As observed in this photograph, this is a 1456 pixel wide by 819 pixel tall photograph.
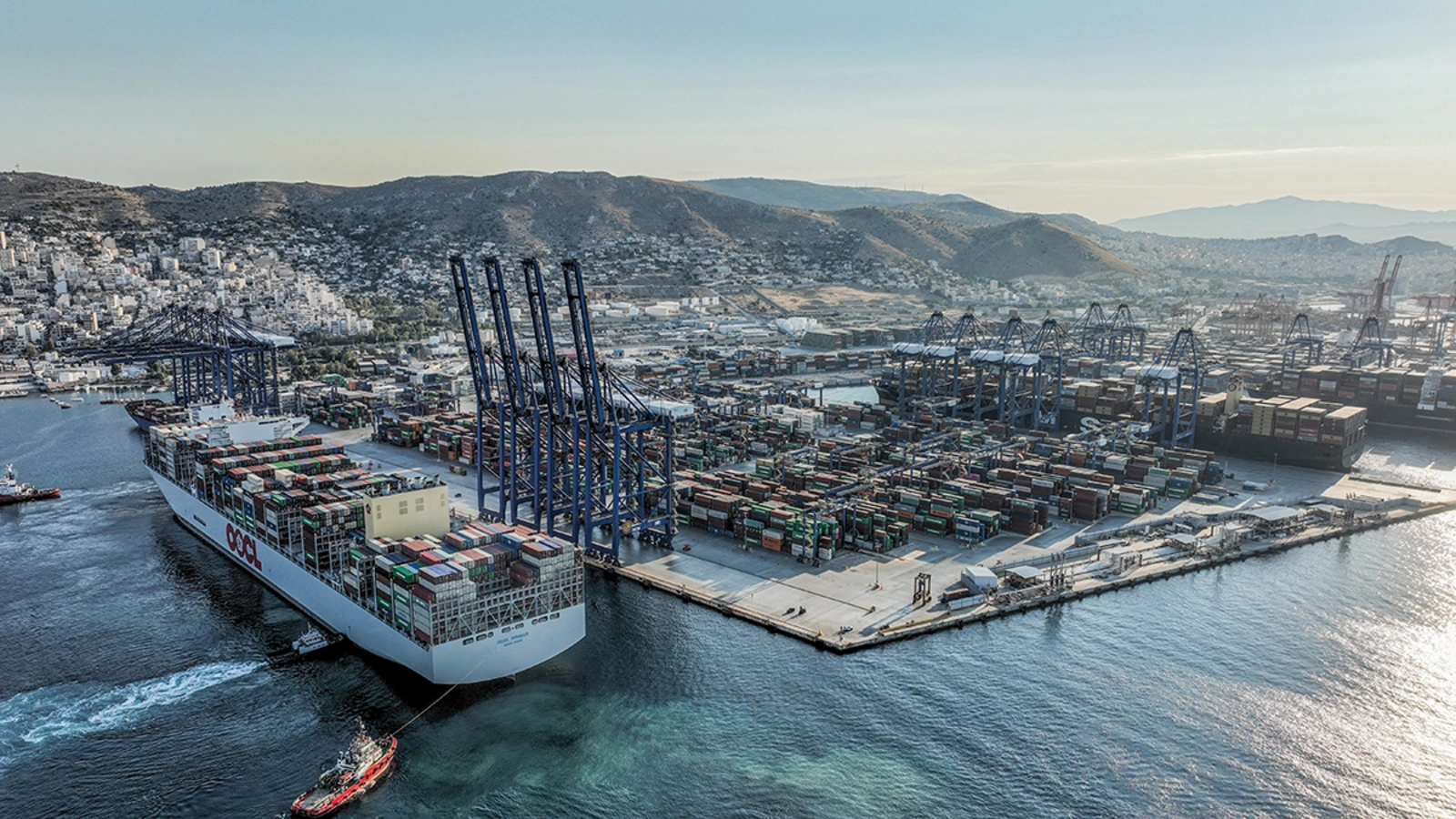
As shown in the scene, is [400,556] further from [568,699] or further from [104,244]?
[104,244]

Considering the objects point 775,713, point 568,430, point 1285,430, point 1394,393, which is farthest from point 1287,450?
point 568,430

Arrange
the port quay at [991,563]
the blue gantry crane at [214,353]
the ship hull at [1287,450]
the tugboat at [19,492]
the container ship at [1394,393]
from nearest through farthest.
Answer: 1. the port quay at [991,563]
2. the tugboat at [19,492]
3. the ship hull at [1287,450]
4. the blue gantry crane at [214,353]
5. the container ship at [1394,393]

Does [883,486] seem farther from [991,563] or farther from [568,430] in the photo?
[568,430]

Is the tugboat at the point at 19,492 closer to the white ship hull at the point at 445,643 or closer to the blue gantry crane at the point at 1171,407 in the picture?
the white ship hull at the point at 445,643

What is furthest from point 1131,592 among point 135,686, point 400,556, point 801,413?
point 135,686

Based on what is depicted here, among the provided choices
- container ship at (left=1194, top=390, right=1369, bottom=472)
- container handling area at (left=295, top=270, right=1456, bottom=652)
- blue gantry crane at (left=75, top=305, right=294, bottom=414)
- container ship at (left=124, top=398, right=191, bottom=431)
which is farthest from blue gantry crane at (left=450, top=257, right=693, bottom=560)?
container ship at (left=1194, top=390, right=1369, bottom=472)

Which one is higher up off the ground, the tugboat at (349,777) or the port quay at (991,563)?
the port quay at (991,563)

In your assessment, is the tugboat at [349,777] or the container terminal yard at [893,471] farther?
the container terminal yard at [893,471]

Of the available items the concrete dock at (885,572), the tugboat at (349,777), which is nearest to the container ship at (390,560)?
the tugboat at (349,777)
